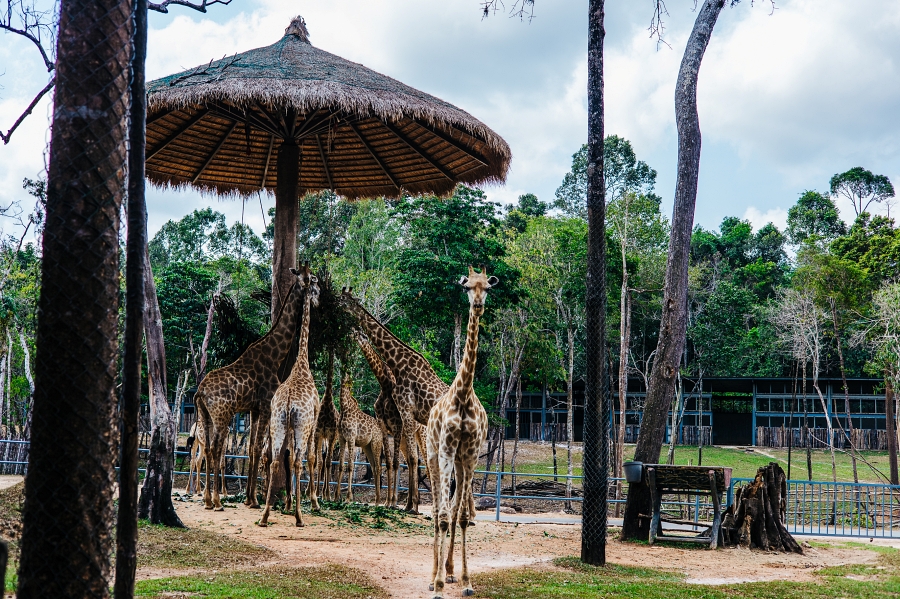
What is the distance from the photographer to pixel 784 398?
1549 inches

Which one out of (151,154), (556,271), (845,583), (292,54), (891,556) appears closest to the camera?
(845,583)

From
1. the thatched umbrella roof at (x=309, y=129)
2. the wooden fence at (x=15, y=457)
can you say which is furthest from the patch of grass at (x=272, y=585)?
the wooden fence at (x=15, y=457)

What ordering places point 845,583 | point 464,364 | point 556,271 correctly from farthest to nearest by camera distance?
point 556,271
point 845,583
point 464,364

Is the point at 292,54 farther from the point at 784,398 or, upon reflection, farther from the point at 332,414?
the point at 784,398

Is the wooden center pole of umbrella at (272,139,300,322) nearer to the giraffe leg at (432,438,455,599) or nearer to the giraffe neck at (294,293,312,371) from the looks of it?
the giraffe neck at (294,293,312,371)

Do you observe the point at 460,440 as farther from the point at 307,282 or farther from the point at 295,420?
the point at 307,282

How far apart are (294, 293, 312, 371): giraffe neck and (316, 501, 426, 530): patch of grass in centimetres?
234

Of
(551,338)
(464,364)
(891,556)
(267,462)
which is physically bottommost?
(891,556)

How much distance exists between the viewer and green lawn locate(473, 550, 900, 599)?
7.29 m

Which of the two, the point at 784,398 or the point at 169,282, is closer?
the point at 169,282

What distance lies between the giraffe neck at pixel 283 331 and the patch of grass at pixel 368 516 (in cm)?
251

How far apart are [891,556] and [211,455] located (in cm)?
1008

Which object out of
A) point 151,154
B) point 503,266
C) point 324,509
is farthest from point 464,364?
point 503,266

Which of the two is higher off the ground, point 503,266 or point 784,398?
point 503,266
